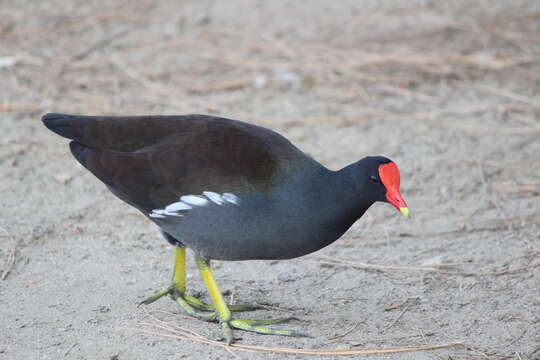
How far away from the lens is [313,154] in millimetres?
5645

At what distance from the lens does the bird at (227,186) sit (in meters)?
3.45

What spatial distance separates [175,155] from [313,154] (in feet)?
7.10

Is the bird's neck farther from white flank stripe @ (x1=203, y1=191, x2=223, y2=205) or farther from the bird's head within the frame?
white flank stripe @ (x1=203, y1=191, x2=223, y2=205)

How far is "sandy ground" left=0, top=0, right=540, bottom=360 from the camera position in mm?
3684

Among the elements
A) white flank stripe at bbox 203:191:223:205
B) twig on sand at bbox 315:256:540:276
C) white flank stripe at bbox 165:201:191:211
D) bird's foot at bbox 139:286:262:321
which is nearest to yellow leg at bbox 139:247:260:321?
bird's foot at bbox 139:286:262:321

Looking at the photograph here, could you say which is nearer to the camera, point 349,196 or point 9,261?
point 349,196

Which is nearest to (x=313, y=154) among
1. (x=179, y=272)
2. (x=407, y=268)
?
(x=407, y=268)

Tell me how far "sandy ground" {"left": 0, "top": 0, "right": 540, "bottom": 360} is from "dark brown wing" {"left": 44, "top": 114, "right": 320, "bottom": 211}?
2.02 ft

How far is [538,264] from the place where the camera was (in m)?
4.26

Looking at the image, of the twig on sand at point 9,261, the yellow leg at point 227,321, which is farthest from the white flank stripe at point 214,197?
the twig on sand at point 9,261

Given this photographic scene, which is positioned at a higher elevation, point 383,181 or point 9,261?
point 383,181

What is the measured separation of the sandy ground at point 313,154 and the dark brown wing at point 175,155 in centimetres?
61

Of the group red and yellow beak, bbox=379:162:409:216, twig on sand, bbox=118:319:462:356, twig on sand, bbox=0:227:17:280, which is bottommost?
twig on sand, bbox=118:319:462:356

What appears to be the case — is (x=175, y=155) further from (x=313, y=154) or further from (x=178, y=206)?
(x=313, y=154)
